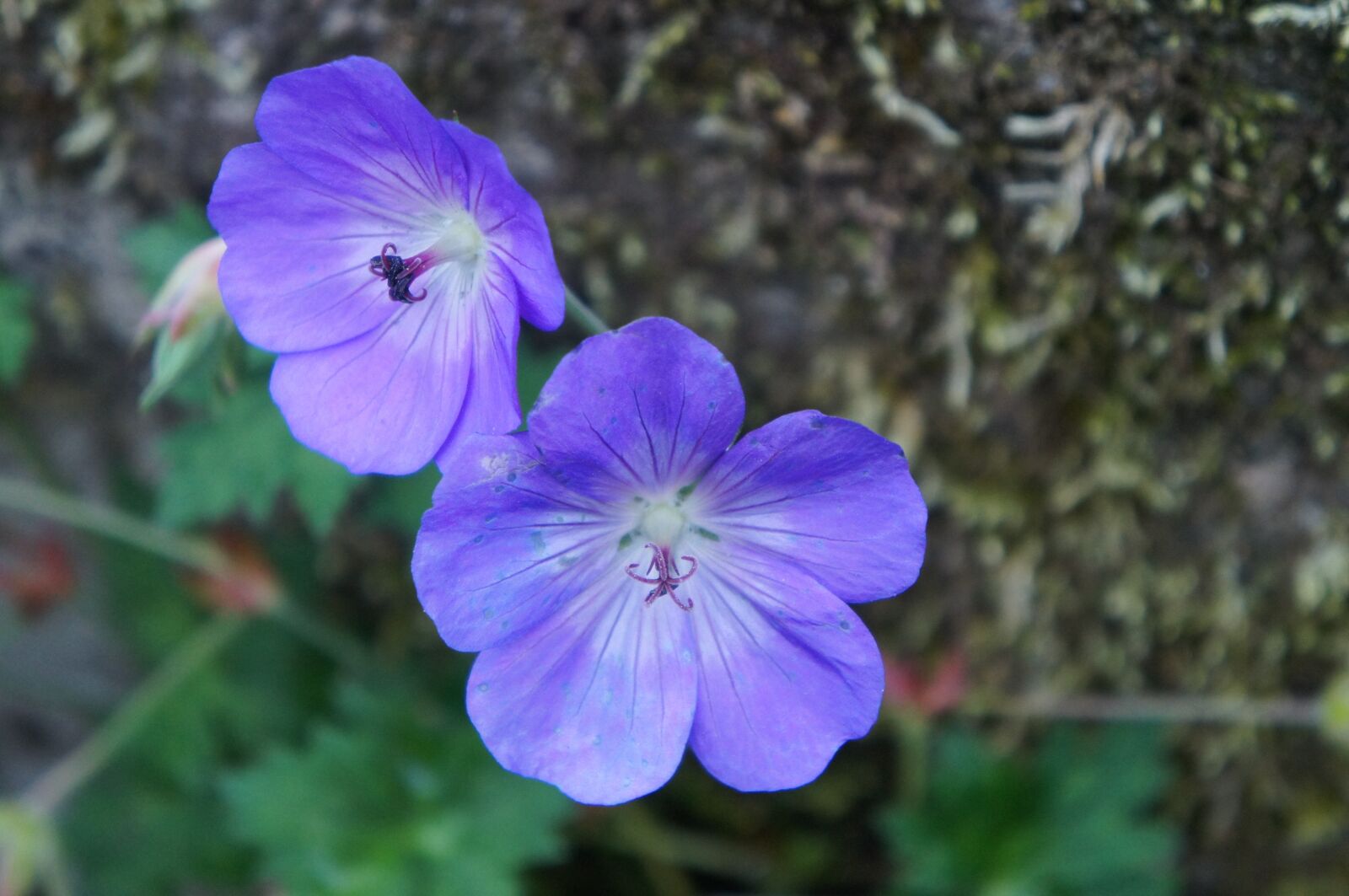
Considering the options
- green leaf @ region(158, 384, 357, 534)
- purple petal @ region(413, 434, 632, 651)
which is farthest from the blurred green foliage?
purple petal @ region(413, 434, 632, 651)

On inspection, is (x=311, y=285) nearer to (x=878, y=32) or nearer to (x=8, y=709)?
(x=878, y=32)

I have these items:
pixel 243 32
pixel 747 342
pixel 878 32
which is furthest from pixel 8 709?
pixel 878 32

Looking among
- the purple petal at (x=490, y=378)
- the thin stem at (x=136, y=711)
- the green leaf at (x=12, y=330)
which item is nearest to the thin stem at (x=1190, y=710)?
the purple petal at (x=490, y=378)

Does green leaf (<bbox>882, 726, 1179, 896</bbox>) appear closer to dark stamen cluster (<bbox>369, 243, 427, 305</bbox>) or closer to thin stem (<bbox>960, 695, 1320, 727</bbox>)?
thin stem (<bbox>960, 695, 1320, 727</bbox>)

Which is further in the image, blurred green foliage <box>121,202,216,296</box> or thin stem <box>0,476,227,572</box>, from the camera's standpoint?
thin stem <box>0,476,227,572</box>

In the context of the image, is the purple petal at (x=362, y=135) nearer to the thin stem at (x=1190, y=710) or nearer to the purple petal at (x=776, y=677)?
the purple petal at (x=776, y=677)

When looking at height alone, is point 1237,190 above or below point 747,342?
above
